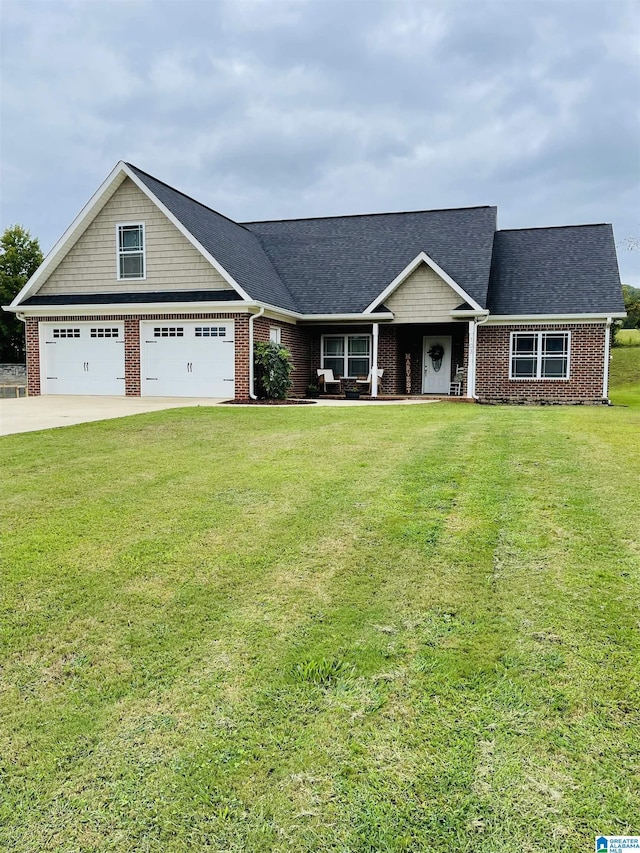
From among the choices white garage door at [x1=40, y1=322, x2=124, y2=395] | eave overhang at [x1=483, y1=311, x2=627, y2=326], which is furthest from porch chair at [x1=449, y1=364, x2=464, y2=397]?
white garage door at [x1=40, y1=322, x2=124, y2=395]

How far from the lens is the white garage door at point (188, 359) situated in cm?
1798

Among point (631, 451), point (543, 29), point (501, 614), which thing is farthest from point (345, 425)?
point (543, 29)

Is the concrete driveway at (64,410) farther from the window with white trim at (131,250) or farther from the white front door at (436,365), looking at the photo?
the white front door at (436,365)

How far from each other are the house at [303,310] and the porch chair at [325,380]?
32 cm

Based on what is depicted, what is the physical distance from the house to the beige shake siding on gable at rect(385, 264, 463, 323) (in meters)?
0.04

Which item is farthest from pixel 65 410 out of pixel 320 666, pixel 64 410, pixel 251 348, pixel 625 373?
pixel 625 373

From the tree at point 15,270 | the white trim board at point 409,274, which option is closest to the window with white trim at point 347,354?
the white trim board at point 409,274

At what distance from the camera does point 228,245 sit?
20.3 metres

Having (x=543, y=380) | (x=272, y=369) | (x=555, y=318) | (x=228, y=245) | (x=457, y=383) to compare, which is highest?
(x=228, y=245)

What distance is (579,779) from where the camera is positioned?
92.4 inches

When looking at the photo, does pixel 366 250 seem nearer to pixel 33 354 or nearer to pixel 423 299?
pixel 423 299

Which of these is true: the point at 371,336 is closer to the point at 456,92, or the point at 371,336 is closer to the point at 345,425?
the point at 345,425

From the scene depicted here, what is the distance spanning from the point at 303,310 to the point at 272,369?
3612mm

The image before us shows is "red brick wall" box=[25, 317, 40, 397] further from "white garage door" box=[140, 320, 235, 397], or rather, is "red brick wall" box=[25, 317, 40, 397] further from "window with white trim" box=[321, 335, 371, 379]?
"window with white trim" box=[321, 335, 371, 379]
